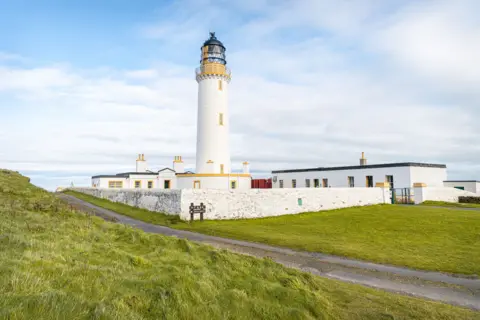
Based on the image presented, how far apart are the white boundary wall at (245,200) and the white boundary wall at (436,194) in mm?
6175

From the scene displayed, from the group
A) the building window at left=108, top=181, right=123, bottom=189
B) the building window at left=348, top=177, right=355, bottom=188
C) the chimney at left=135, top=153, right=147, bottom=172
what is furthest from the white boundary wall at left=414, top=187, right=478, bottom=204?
the building window at left=108, top=181, right=123, bottom=189

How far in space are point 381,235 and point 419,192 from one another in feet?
64.6

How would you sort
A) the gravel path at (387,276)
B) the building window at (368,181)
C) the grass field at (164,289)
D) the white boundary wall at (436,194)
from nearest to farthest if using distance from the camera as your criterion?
the grass field at (164,289), the gravel path at (387,276), the white boundary wall at (436,194), the building window at (368,181)

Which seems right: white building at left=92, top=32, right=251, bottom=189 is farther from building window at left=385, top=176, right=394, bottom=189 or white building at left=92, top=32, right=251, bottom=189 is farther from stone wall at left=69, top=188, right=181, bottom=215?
building window at left=385, top=176, right=394, bottom=189

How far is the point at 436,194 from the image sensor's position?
32.5m

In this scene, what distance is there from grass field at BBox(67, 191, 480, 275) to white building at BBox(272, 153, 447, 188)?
12.5m

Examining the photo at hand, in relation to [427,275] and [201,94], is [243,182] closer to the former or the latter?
[201,94]

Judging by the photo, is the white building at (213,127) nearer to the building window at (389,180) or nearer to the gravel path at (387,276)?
the building window at (389,180)

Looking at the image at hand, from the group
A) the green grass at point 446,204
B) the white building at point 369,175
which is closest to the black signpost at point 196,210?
the white building at point 369,175

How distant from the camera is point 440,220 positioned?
61.2 feet

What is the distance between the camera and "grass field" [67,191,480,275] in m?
10.9

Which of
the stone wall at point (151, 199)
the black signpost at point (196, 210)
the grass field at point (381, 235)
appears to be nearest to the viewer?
the grass field at point (381, 235)

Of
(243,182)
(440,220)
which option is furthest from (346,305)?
(243,182)

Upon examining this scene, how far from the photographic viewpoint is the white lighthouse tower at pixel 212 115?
32.6 meters
